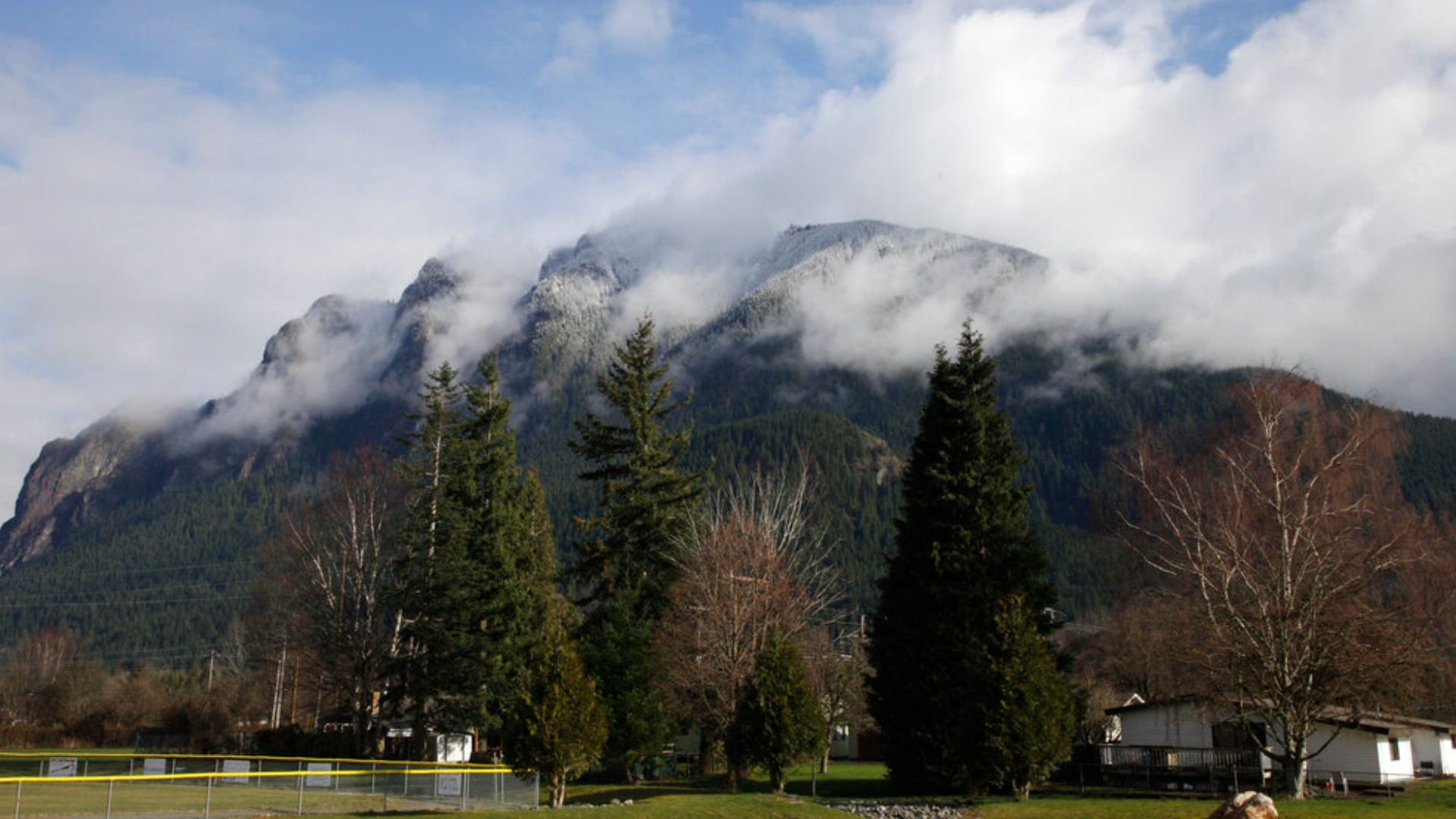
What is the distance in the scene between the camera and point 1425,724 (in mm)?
48219

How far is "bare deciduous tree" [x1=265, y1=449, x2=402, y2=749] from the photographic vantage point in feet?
168

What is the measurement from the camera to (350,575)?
5312 centimetres

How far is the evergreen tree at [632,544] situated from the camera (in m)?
43.5

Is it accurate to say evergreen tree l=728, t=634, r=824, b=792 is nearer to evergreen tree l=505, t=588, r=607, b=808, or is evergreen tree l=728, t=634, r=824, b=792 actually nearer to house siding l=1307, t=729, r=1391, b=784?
evergreen tree l=505, t=588, r=607, b=808

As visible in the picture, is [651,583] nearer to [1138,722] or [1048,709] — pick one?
[1048,709]

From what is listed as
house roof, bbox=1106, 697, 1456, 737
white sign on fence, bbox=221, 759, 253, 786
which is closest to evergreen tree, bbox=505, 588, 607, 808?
white sign on fence, bbox=221, 759, 253, 786

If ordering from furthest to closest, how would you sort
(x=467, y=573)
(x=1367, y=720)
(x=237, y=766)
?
(x=467, y=573) < (x=1367, y=720) < (x=237, y=766)

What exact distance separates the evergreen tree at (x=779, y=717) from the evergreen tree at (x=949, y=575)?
366 cm

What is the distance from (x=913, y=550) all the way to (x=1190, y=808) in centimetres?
1388

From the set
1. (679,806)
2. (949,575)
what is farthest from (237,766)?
(949,575)

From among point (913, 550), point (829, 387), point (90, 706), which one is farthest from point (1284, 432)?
point (829, 387)

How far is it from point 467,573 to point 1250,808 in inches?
1346

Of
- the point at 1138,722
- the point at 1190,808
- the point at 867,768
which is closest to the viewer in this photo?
the point at 1190,808

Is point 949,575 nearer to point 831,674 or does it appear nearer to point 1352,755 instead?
point 831,674
